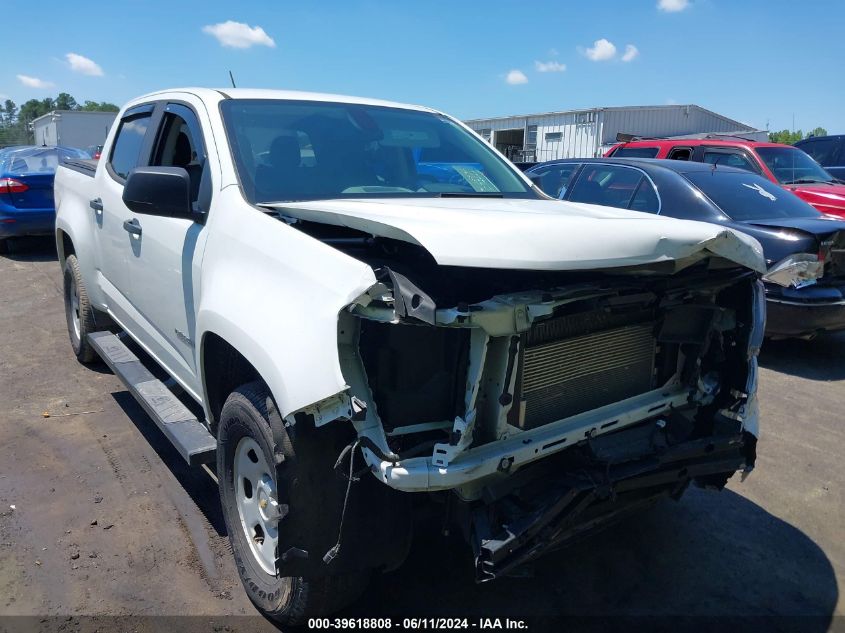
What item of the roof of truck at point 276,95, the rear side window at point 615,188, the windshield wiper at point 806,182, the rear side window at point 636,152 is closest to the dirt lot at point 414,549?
the roof of truck at point 276,95

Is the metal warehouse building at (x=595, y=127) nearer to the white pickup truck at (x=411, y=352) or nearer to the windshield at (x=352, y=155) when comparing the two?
the windshield at (x=352, y=155)

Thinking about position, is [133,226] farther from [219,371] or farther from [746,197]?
[746,197]

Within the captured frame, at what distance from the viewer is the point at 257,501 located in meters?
2.67

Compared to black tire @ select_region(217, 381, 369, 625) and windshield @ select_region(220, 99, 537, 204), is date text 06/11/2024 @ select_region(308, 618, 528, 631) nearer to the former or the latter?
black tire @ select_region(217, 381, 369, 625)

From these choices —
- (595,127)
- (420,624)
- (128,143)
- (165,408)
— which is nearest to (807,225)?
(420,624)

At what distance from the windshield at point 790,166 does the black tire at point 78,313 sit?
8470 mm

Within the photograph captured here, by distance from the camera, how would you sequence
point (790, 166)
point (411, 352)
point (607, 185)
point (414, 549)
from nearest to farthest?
point (411, 352), point (414, 549), point (607, 185), point (790, 166)

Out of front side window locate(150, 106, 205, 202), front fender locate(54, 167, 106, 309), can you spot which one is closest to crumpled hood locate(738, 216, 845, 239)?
front side window locate(150, 106, 205, 202)

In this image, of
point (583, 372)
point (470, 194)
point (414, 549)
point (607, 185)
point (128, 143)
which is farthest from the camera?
point (607, 185)

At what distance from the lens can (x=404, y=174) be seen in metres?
3.35

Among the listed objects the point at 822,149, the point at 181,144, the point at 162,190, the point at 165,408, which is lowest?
the point at 165,408

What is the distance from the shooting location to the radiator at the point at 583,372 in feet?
7.61

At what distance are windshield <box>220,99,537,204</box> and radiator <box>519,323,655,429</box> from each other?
3.68ft

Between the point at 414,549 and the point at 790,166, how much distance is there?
28.2ft
